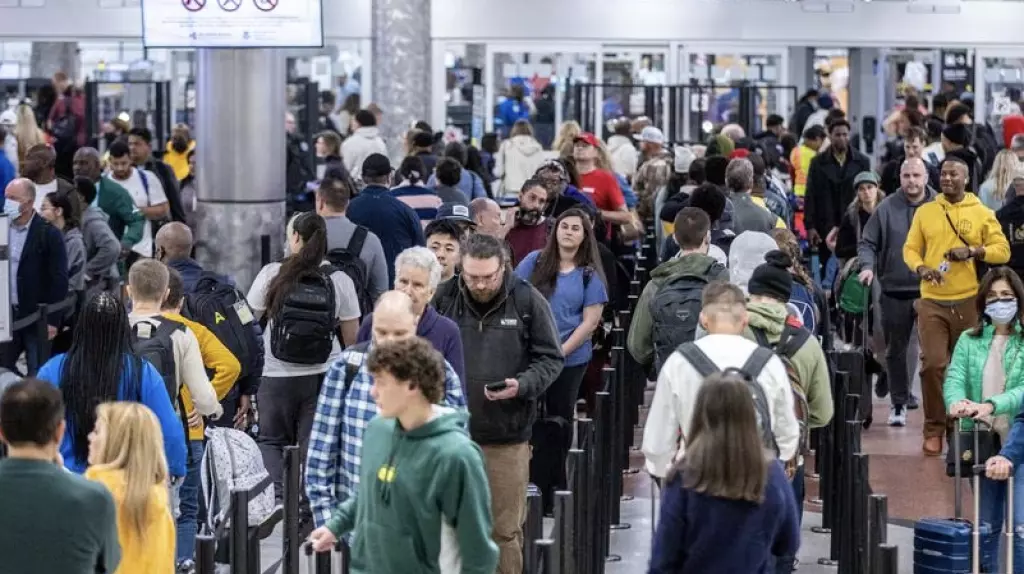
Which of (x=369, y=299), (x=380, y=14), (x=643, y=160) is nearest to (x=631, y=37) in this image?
(x=380, y=14)

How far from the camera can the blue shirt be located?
9.95 metres

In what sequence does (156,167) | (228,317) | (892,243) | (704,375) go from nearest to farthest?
1. (704,375)
2. (228,317)
3. (892,243)
4. (156,167)

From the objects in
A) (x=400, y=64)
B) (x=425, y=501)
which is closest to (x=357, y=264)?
(x=425, y=501)

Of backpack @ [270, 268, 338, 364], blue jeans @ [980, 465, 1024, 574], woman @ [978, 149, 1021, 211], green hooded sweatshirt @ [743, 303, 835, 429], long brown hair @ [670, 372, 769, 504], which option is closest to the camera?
long brown hair @ [670, 372, 769, 504]

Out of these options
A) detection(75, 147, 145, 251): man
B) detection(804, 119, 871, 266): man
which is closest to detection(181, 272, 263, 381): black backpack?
detection(75, 147, 145, 251): man

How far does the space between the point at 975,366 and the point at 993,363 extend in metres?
0.08

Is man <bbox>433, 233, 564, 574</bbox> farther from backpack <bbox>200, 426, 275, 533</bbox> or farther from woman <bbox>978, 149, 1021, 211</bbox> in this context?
woman <bbox>978, 149, 1021, 211</bbox>

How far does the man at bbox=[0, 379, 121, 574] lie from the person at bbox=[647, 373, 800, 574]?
1579mm

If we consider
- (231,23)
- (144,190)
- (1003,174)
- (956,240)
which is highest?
(231,23)

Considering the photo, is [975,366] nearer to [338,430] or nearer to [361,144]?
[338,430]

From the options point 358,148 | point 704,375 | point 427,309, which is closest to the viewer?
point 704,375

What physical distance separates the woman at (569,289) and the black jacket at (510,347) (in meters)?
1.75

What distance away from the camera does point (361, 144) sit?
17.9 m

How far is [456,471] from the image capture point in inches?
212
